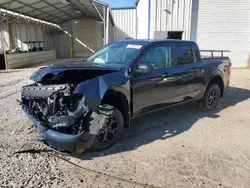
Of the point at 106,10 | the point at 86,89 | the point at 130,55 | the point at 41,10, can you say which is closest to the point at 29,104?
the point at 86,89

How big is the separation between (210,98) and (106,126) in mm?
3490

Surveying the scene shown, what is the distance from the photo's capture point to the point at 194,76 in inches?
204

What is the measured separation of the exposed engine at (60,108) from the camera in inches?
126

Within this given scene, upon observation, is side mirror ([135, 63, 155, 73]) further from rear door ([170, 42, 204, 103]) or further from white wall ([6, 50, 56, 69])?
white wall ([6, 50, 56, 69])

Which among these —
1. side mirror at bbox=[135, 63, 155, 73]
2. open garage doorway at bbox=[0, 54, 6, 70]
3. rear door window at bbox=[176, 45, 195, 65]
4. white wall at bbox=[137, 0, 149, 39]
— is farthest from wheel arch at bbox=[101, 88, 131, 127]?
open garage doorway at bbox=[0, 54, 6, 70]

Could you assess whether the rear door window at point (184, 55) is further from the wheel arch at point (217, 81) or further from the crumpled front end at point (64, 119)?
the crumpled front end at point (64, 119)

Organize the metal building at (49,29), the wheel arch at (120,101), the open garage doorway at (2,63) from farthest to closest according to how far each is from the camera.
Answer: the metal building at (49,29) → the open garage doorway at (2,63) → the wheel arch at (120,101)

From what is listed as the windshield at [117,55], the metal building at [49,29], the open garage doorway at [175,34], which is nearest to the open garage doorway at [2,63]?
the metal building at [49,29]

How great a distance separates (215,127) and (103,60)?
2833mm

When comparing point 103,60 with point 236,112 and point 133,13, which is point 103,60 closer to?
point 236,112

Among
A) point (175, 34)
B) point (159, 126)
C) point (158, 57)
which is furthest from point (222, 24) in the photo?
point (159, 126)

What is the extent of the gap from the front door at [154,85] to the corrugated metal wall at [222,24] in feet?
33.2

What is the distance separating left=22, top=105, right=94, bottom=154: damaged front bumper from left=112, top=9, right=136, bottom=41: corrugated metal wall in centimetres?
1765

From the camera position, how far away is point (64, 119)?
10.5 ft
